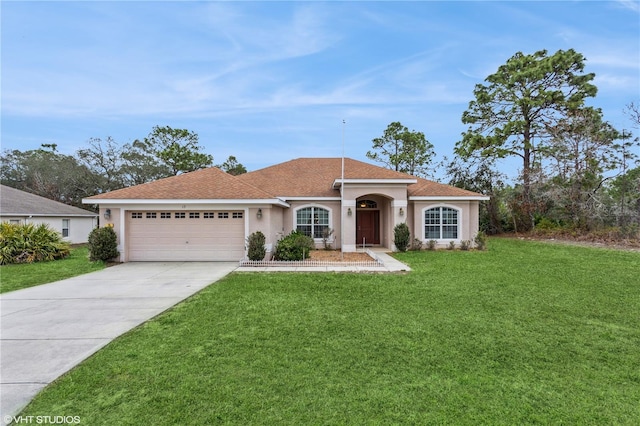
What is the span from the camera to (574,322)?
222 inches

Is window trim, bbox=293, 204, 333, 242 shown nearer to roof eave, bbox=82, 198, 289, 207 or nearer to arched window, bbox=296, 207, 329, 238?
arched window, bbox=296, 207, 329, 238

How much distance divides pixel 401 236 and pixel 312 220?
4.77 metres

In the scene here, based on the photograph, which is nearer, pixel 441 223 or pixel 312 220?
pixel 441 223

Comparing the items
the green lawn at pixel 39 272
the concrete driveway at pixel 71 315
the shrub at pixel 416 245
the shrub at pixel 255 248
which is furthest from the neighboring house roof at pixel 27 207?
the shrub at pixel 416 245

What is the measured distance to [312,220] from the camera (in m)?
17.1

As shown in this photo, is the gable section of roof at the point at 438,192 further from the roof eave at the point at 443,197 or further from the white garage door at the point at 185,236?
the white garage door at the point at 185,236

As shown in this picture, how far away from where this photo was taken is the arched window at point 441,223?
16.7 meters

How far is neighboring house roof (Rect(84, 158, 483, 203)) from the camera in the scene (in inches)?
→ 518

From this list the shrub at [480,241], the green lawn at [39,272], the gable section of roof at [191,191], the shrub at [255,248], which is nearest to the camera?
the green lawn at [39,272]

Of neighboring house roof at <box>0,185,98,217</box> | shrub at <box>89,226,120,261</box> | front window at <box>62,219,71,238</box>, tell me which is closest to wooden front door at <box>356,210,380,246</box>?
shrub at <box>89,226,120,261</box>

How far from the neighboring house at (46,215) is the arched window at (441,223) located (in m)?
22.4

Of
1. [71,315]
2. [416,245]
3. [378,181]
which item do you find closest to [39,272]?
[71,315]

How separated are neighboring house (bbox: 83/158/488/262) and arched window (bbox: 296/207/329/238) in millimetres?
54

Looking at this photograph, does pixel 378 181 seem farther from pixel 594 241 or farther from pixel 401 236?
pixel 594 241
